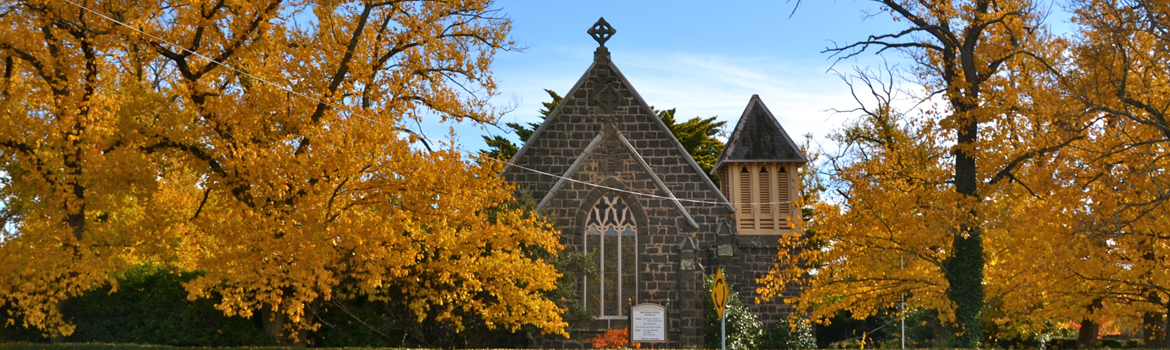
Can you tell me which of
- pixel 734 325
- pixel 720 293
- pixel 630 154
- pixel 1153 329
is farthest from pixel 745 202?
pixel 720 293

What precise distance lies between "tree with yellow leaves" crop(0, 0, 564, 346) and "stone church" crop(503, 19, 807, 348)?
6.16 m

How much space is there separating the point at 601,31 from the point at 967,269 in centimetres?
1260

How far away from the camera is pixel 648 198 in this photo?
2452 centimetres

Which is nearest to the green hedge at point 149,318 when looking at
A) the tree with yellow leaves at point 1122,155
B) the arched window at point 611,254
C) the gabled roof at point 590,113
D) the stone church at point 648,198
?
the stone church at point 648,198

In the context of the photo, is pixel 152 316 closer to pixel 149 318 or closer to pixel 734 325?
pixel 149 318

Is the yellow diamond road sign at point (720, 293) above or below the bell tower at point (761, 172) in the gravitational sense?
below

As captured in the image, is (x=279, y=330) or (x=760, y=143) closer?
(x=279, y=330)

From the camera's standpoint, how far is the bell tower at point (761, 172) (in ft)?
90.8

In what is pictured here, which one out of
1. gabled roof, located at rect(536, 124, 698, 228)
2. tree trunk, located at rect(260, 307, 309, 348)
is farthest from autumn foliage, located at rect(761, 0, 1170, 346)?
tree trunk, located at rect(260, 307, 309, 348)

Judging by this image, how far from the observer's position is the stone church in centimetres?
2406

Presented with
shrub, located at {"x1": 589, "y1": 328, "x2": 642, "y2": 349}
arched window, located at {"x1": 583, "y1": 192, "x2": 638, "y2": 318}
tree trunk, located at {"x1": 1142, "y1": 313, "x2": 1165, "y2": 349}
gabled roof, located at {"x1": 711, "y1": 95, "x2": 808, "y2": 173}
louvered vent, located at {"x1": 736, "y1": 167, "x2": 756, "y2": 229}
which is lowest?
shrub, located at {"x1": 589, "y1": 328, "x2": 642, "y2": 349}

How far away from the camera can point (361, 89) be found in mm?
17703

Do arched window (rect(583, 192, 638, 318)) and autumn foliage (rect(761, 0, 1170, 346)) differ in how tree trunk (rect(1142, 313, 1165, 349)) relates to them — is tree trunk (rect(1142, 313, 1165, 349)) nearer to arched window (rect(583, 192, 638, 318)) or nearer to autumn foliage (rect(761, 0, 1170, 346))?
autumn foliage (rect(761, 0, 1170, 346))

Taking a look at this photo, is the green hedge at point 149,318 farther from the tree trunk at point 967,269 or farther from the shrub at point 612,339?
the tree trunk at point 967,269
